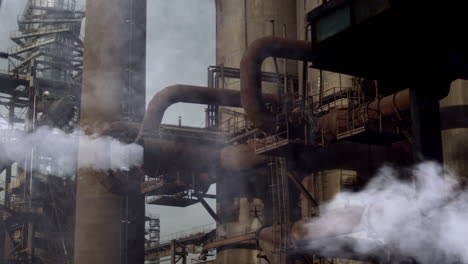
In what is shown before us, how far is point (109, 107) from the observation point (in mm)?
26047

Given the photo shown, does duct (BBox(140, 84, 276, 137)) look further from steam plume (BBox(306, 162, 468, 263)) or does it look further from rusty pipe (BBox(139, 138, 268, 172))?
steam plume (BBox(306, 162, 468, 263))

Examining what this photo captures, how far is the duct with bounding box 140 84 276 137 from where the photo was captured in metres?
24.2

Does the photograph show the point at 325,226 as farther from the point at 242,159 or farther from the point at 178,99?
the point at 178,99

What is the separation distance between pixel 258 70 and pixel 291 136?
251cm

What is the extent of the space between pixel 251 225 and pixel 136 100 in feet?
23.1

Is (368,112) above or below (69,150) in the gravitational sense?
below

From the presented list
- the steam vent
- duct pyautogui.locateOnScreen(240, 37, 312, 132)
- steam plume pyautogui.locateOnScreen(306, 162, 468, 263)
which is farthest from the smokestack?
steam plume pyautogui.locateOnScreen(306, 162, 468, 263)

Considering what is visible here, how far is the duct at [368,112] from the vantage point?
1944cm

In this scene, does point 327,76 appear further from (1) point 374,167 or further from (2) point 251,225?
(2) point 251,225

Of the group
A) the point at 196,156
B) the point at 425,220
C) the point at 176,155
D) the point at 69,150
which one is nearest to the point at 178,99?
the point at 176,155

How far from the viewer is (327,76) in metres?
25.2

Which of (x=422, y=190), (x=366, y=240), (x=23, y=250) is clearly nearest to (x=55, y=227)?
(x=23, y=250)

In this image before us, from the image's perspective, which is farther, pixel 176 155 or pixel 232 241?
pixel 232 241

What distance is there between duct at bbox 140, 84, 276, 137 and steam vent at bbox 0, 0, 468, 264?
0.06 meters
